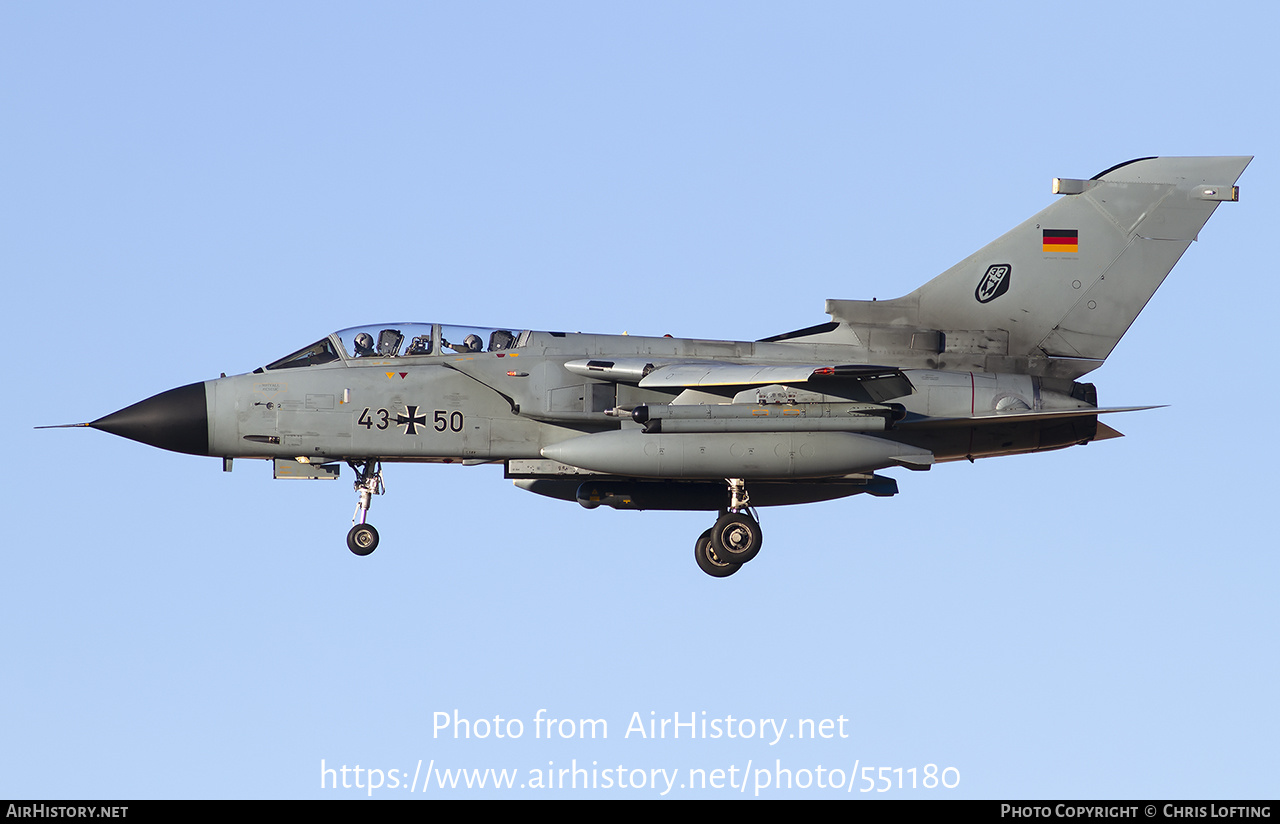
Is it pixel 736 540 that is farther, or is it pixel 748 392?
pixel 736 540

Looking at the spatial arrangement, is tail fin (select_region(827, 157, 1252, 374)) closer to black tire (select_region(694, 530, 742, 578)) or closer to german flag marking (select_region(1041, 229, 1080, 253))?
german flag marking (select_region(1041, 229, 1080, 253))

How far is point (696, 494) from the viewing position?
20859 millimetres

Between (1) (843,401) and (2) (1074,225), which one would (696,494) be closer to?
(1) (843,401)

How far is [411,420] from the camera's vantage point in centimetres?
1970

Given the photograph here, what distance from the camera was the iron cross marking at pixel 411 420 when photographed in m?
19.7

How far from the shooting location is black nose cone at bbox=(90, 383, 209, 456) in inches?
771

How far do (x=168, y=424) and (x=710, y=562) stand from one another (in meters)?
6.81

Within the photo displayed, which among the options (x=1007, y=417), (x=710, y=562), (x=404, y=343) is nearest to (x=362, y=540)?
(x=404, y=343)

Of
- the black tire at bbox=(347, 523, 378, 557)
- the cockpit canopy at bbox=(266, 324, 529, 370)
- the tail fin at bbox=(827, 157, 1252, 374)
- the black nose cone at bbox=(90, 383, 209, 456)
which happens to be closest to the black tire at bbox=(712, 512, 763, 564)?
the tail fin at bbox=(827, 157, 1252, 374)

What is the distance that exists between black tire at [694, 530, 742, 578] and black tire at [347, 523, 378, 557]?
3994mm

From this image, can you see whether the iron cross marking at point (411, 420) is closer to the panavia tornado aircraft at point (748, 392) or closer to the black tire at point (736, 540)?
the panavia tornado aircraft at point (748, 392)

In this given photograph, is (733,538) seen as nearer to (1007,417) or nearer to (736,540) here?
(736,540)

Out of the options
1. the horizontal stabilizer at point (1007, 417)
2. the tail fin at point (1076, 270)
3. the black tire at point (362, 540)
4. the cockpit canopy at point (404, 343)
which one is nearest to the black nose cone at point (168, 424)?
the cockpit canopy at point (404, 343)
